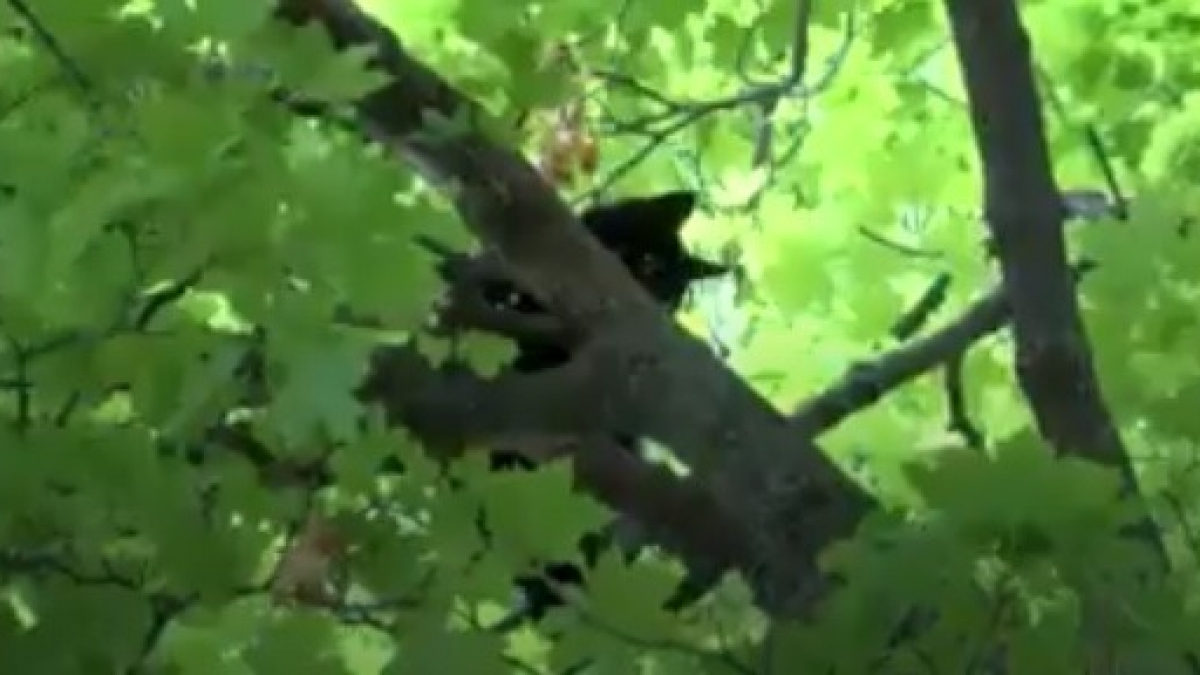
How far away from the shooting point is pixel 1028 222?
8.39 feet

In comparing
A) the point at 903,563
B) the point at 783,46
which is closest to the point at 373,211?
the point at 903,563

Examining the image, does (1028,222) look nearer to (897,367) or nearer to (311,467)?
(897,367)

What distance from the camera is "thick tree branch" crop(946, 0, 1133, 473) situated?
8.34 ft

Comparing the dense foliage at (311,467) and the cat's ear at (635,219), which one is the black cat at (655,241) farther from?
the dense foliage at (311,467)

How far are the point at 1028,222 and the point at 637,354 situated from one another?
1.38 ft

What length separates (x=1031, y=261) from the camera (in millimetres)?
2568

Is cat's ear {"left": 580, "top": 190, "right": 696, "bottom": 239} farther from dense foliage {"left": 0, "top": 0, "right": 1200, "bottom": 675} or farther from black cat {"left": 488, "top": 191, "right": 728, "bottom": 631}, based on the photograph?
dense foliage {"left": 0, "top": 0, "right": 1200, "bottom": 675}

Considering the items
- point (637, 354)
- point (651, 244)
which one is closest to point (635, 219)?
point (651, 244)

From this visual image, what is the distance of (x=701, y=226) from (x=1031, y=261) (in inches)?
51.2

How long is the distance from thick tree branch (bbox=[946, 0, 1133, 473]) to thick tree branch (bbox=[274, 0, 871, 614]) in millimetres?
233

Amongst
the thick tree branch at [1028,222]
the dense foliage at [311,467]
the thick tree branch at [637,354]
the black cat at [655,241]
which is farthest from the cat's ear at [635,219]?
the thick tree branch at [1028,222]

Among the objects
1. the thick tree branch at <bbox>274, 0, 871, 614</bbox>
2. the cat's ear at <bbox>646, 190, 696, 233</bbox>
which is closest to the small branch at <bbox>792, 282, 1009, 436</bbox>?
the thick tree branch at <bbox>274, 0, 871, 614</bbox>

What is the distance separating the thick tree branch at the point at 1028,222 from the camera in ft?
8.34

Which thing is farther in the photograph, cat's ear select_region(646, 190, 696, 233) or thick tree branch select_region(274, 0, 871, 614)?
cat's ear select_region(646, 190, 696, 233)
